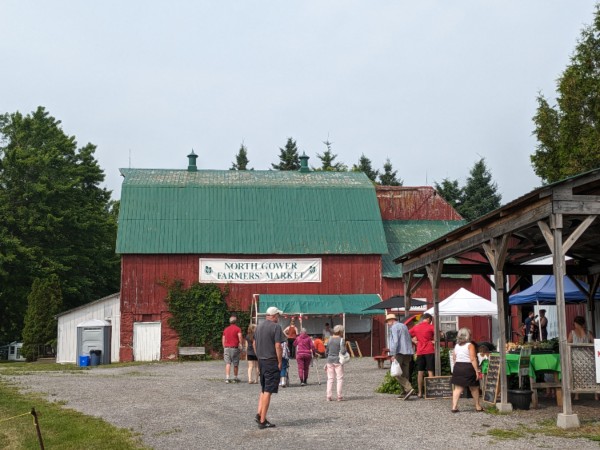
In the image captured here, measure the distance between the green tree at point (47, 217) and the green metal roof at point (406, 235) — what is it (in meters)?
18.1

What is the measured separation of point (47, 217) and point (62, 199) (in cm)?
207

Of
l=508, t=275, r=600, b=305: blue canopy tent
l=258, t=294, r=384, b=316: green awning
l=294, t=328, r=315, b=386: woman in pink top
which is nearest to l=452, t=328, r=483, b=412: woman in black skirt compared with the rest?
l=294, t=328, r=315, b=386: woman in pink top

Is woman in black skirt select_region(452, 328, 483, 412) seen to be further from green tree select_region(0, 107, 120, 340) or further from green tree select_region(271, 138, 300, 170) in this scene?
green tree select_region(271, 138, 300, 170)

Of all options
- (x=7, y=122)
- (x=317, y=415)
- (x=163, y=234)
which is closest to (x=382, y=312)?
(x=163, y=234)

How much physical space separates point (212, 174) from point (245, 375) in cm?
1888

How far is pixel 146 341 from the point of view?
117 ft

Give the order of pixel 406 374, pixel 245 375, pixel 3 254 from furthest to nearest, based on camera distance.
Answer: pixel 3 254 → pixel 245 375 → pixel 406 374

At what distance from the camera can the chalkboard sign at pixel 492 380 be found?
14.2m

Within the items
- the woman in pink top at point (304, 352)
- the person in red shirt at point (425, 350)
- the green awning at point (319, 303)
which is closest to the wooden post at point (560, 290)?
the person in red shirt at point (425, 350)

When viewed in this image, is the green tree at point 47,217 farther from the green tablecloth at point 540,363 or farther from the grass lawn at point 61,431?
the green tablecloth at point 540,363

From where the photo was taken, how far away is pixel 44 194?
46.1 meters

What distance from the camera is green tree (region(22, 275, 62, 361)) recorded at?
40.2 meters

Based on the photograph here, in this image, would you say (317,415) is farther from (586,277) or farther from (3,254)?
(3,254)

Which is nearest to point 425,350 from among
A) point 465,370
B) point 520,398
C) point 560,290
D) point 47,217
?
point 465,370
